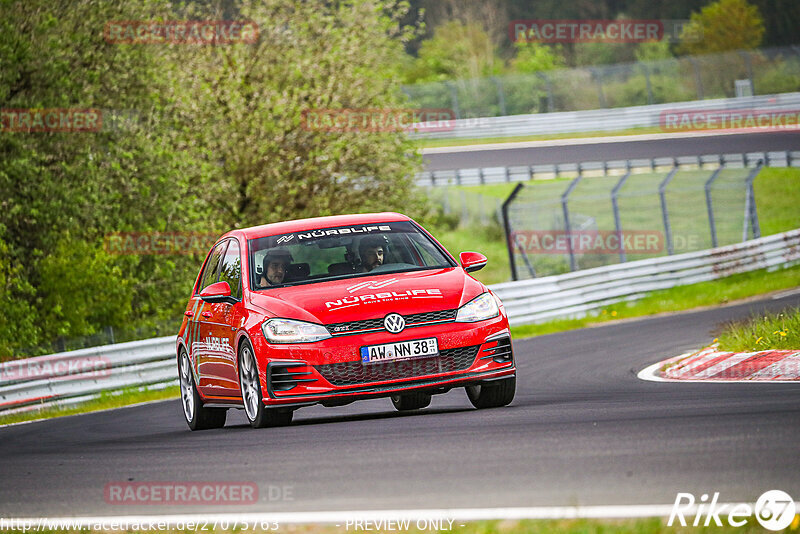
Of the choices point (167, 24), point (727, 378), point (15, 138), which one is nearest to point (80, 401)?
point (15, 138)

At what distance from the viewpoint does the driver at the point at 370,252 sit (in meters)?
10.3

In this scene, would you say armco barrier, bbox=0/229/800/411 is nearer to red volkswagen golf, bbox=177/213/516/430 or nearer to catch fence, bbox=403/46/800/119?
Answer: red volkswagen golf, bbox=177/213/516/430

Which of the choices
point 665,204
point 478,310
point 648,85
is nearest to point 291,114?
point 665,204

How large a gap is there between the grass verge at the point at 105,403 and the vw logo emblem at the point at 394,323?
7987 mm

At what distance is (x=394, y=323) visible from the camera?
9.24 meters

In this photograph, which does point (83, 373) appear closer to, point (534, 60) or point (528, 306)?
point (528, 306)

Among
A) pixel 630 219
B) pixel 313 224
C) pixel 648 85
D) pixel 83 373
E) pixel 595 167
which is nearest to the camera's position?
pixel 313 224

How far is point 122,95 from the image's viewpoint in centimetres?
2527

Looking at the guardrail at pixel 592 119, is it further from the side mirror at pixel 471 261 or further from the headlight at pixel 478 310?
the headlight at pixel 478 310

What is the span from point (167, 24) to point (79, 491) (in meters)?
20.4

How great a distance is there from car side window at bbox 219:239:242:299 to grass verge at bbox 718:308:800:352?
4962mm

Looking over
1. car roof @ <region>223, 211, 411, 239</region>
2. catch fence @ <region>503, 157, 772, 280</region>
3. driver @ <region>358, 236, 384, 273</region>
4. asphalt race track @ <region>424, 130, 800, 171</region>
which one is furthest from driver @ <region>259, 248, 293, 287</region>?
asphalt race track @ <region>424, 130, 800, 171</region>

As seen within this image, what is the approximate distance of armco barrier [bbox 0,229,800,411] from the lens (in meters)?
16.8

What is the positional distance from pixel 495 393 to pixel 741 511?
4.83 m
